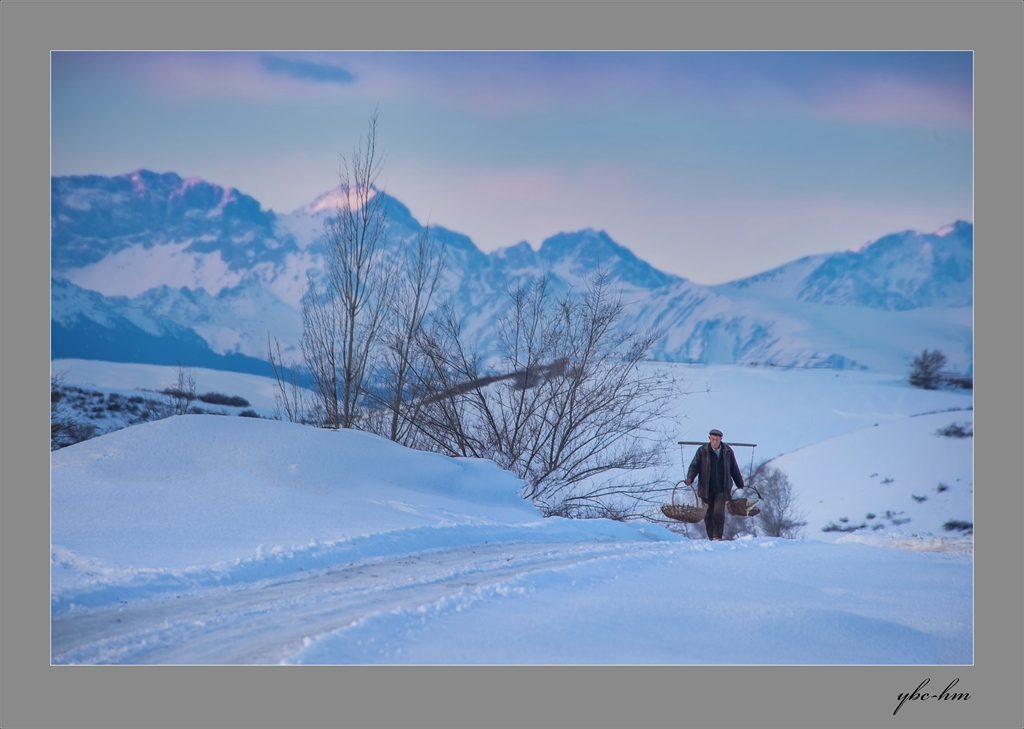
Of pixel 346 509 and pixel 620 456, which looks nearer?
pixel 346 509

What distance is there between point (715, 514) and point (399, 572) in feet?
13.0

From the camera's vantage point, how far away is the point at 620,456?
1338cm

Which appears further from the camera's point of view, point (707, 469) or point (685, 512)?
point (685, 512)

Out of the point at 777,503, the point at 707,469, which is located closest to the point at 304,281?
the point at 707,469

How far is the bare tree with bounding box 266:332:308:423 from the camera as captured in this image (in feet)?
42.8

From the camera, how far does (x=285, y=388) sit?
1326 cm

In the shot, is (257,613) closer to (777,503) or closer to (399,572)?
(399,572)

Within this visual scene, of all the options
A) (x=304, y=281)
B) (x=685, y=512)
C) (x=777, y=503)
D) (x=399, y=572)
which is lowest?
(x=777, y=503)

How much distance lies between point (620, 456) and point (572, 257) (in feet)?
10.5

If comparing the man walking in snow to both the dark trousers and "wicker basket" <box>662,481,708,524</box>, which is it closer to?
the dark trousers
